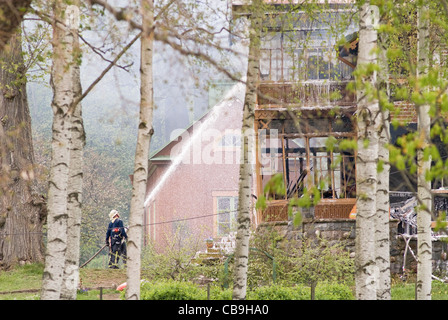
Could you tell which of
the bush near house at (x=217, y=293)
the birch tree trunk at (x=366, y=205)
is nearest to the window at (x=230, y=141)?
the bush near house at (x=217, y=293)

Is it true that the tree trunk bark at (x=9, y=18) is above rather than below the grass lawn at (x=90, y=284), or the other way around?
above

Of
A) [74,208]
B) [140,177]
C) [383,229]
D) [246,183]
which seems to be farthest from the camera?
[246,183]

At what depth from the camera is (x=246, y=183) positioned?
30.4 ft

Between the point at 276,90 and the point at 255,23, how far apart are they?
24.5ft

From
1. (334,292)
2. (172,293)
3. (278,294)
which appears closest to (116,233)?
(172,293)

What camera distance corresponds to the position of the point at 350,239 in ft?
45.2

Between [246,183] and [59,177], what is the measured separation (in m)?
2.95

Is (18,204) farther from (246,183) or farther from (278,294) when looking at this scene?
(246,183)

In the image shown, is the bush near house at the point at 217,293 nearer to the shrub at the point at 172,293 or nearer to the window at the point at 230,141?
the shrub at the point at 172,293

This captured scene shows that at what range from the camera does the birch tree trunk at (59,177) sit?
23.8 feet

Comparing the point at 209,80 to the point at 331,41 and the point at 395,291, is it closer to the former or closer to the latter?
the point at 395,291

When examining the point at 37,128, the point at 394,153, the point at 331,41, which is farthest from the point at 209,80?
the point at 37,128

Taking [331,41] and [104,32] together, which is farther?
[331,41]

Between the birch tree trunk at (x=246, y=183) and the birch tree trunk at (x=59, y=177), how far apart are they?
104 inches
